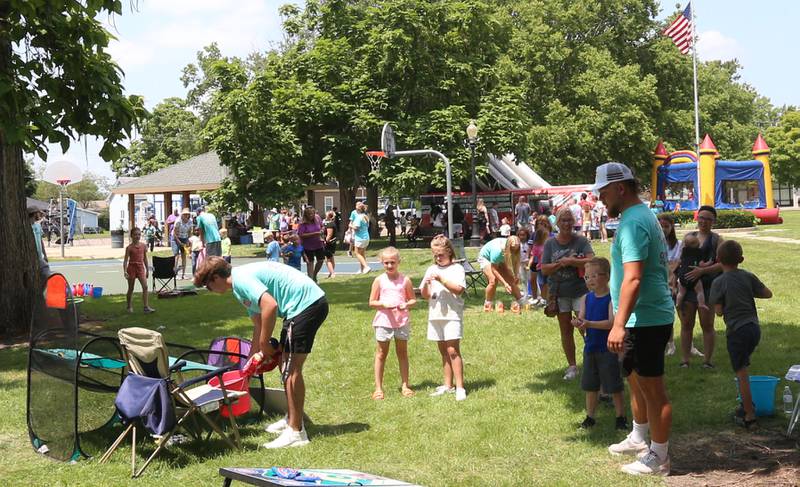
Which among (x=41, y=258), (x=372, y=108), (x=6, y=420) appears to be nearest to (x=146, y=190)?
(x=372, y=108)

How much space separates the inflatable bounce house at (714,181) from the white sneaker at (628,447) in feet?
120

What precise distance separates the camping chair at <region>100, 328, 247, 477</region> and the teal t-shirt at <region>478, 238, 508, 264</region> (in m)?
6.94

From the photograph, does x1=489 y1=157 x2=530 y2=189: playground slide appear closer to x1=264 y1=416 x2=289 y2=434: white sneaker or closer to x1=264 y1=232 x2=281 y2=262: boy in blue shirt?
x1=264 y1=232 x2=281 y2=262: boy in blue shirt

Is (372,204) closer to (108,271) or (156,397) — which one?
(108,271)

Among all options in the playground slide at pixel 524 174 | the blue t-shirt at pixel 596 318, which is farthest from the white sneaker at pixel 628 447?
the playground slide at pixel 524 174

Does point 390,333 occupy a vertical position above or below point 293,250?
below

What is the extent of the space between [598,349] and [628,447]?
3.26 feet

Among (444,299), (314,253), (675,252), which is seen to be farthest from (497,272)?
(314,253)

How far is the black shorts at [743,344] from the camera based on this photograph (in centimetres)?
644

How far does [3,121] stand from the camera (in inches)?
404

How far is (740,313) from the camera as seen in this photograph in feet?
21.5

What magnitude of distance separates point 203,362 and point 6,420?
6.23 ft

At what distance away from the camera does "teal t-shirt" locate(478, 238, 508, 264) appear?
12875 millimetres

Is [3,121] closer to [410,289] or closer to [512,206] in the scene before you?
[410,289]
